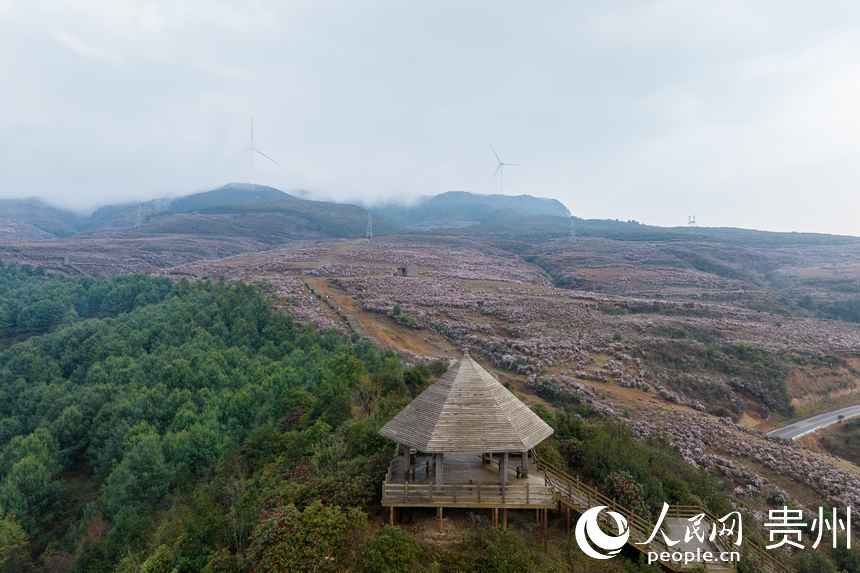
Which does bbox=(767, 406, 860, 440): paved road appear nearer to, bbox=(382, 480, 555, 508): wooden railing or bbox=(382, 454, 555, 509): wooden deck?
bbox=(382, 454, 555, 509): wooden deck

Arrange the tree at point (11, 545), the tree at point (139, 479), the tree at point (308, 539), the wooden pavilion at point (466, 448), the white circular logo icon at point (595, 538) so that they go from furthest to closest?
the tree at point (139, 479) → the tree at point (11, 545) → the wooden pavilion at point (466, 448) → the white circular logo icon at point (595, 538) → the tree at point (308, 539)

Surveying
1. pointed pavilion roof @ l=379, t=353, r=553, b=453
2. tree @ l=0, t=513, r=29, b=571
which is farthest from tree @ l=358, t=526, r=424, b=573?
tree @ l=0, t=513, r=29, b=571

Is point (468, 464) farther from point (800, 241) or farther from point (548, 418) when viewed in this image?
point (800, 241)

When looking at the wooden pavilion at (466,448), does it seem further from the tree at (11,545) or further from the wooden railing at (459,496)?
the tree at (11,545)

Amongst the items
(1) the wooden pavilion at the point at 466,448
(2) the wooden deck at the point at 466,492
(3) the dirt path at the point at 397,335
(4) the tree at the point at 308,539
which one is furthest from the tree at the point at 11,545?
(3) the dirt path at the point at 397,335

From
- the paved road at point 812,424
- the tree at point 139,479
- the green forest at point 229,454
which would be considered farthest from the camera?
the paved road at point 812,424

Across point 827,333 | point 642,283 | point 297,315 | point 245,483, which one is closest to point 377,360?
point 245,483
